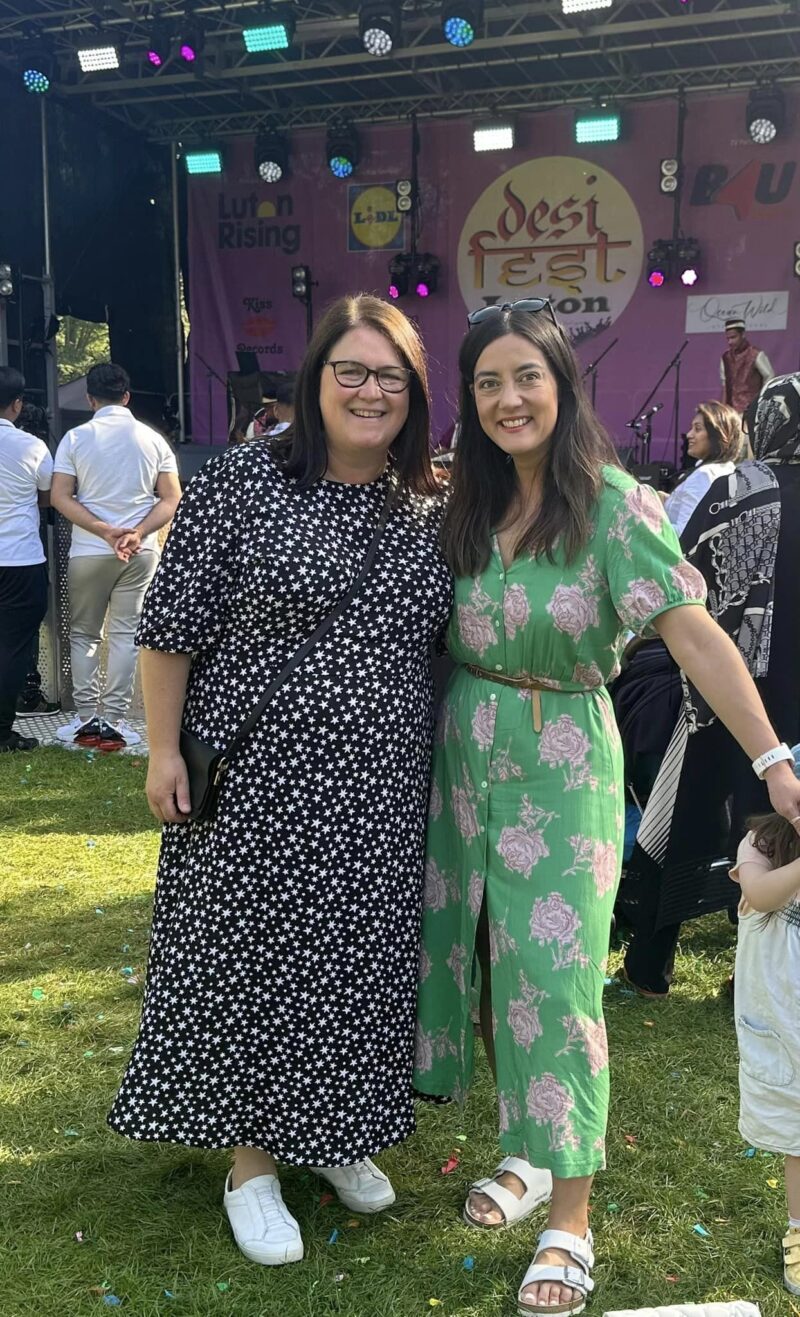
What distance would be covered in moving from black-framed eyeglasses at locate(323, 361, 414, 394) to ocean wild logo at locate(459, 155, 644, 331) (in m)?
10.3

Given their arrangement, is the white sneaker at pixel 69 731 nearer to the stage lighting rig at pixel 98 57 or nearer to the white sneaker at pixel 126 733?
the white sneaker at pixel 126 733

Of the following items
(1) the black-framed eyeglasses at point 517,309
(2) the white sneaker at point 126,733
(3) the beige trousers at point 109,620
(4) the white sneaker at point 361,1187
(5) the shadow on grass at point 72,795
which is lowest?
(5) the shadow on grass at point 72,795

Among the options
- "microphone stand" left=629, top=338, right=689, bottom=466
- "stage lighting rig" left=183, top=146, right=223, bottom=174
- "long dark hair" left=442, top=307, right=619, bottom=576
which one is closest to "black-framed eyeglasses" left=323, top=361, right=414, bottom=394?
"long dark hair" left=442, top=307, right=619, bottom=576

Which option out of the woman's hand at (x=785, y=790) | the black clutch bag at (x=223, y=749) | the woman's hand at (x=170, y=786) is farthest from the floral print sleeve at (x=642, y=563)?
the woman's hand at (x=170, y=786)

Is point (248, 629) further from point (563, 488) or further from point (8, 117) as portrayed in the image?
point (8, 117)

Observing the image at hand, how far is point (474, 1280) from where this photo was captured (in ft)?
6.61

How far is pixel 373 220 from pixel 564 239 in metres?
2.27

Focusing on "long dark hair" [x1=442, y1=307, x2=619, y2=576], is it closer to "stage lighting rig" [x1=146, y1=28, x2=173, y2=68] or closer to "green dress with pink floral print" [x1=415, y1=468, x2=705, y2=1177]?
"green dress with pink floral print" [x1=415, y1=468, x2=705, y2=1177]

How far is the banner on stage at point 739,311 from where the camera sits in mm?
11297

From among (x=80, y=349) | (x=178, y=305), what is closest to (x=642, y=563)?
(x=178, y=305)

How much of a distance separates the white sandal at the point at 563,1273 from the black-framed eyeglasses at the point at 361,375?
1.50 m

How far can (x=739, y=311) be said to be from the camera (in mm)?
11453

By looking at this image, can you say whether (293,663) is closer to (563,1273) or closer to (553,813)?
(553,813)

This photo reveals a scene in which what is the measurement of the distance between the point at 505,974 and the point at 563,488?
84 centimetres
